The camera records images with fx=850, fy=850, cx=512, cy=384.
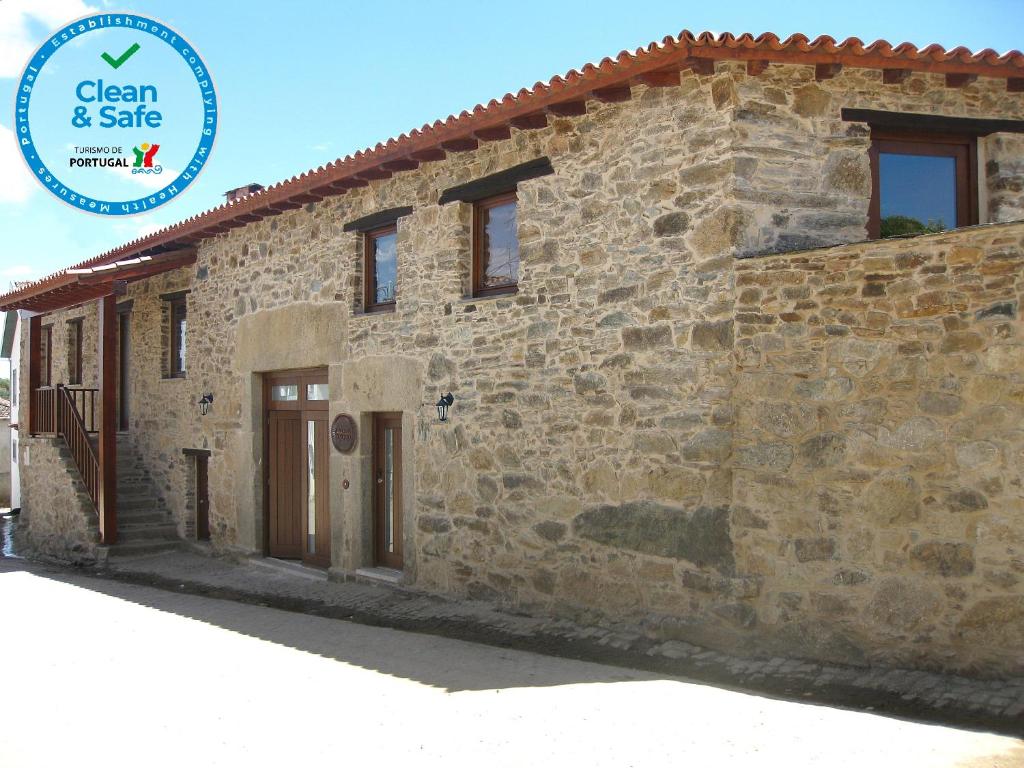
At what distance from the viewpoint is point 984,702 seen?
15.4 feet

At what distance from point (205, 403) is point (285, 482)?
A: 2030 mm

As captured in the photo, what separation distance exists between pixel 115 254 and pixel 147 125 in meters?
3.85

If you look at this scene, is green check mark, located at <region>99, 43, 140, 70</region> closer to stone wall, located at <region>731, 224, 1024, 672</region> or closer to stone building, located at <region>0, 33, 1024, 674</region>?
stone building, located at <region>0, 33, 1024, 674</region>

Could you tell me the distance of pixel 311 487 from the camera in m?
10.3

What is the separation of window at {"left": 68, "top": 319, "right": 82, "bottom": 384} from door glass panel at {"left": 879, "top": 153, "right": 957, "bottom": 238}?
14.6m

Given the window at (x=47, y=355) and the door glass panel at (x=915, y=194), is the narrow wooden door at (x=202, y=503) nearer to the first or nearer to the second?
the window at (x=47, y=355)

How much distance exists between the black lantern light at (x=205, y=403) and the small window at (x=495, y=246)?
5.33m

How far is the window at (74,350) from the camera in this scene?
16.0 meters

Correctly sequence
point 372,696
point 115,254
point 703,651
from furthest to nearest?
point 115,254 → point 703,651 → point 372,696

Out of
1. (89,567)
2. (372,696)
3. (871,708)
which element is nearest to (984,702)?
(871,708)

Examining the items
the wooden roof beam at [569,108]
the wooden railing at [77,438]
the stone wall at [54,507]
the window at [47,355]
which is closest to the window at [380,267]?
the wooden roof beam at [569,108]

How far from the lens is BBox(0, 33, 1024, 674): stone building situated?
5208mm

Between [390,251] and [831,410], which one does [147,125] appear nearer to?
[390,251]

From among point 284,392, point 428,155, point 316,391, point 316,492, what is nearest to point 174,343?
point 284,392
